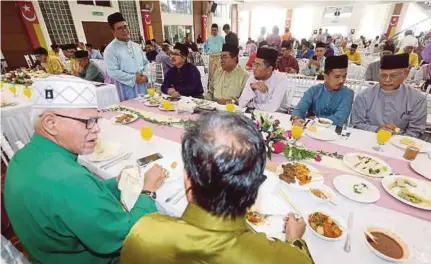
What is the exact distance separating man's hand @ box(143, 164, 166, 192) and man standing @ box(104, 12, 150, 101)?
2.62m

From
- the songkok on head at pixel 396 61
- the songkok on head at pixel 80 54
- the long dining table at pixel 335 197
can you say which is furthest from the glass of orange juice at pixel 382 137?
the songkok on head at pixel 80 54

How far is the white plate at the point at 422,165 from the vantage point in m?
1.38

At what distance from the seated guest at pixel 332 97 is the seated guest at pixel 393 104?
143mm

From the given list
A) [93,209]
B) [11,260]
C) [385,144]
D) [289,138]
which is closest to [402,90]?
[385,144]

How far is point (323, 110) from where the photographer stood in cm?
266

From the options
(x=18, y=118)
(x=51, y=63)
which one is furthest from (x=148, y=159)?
(x=51, y=63)

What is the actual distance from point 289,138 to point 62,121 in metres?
1.58

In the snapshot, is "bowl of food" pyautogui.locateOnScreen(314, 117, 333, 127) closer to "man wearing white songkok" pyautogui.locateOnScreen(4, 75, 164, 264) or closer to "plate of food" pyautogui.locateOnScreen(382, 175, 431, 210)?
"plate of food" pyautogui.locateOnScreen(382, 175, 431, 210)

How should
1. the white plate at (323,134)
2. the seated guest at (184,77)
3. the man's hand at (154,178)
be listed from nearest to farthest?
the man's hand at (154,178), the white plate at (323,134), the seated guest at (184,77)

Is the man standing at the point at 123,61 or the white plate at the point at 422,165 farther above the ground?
the man standing at the point at 123,61

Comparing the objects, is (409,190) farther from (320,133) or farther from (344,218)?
(320,133)

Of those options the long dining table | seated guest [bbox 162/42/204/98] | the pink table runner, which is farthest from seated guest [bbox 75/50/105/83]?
the long dining table

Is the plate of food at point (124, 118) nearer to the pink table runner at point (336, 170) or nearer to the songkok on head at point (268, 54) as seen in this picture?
the pink table runner at point (336, 170)

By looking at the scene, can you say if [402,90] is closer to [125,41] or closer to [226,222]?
[226,222]
